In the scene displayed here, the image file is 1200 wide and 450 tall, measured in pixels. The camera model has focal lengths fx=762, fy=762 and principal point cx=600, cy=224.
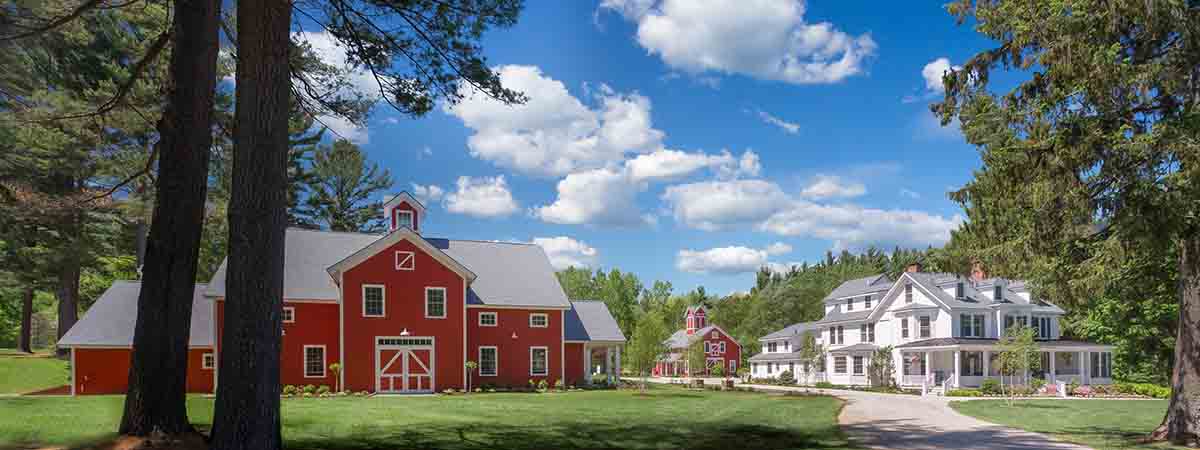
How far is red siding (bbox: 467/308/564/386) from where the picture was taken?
34375mm

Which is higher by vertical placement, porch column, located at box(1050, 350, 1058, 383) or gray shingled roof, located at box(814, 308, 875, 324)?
gray shingled roof, located at box(814, 308, 875, 324)

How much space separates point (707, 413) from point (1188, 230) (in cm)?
1175

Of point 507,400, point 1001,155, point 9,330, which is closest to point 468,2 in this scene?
point 1001,155

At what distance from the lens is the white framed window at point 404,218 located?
34.2 meters

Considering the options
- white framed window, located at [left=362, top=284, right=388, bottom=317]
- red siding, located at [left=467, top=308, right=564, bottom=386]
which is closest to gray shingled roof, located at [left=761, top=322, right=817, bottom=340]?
red siding, located at [left=467, top=308, right=564, bottom=386]

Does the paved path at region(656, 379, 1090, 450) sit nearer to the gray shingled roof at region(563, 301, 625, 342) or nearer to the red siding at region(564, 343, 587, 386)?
the red siding at region(564, 343, 587, 386)

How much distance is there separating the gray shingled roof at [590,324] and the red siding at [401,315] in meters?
6.20

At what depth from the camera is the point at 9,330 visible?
51531 mm

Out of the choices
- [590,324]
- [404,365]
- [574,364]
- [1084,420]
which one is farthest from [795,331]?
[1084,420]

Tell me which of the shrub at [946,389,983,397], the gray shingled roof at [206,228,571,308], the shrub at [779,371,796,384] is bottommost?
the shrub at [779,371,796,384]

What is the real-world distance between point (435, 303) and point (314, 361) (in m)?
5.34

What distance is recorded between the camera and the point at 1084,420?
20281 mm

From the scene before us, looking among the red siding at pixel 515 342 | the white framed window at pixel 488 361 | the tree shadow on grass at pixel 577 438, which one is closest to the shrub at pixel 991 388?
the red siding at pixel 515 342

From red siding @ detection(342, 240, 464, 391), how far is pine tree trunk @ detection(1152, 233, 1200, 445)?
25.0 metres
